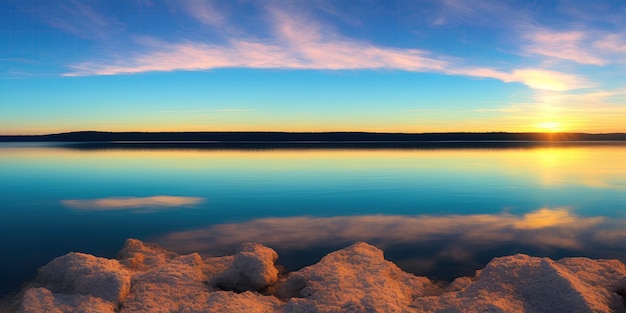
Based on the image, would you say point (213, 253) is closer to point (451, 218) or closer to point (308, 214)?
point (308, 214)

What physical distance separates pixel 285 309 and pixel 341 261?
194cm

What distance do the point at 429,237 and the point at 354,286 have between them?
4.68 meters

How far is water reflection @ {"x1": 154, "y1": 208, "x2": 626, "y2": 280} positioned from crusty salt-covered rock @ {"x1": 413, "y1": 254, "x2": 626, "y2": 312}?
1.68m

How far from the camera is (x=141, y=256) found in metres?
8.51

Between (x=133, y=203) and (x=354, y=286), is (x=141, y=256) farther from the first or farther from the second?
(x=133, y=203)

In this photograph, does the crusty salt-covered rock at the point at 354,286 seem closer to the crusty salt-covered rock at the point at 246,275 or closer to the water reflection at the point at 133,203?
the crusty salt-covered rock at the point at 246,275

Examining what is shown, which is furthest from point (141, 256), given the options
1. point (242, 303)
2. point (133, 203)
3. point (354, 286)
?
point (133, 203)

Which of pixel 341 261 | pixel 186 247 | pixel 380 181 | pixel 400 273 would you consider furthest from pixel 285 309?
pixel 380 181

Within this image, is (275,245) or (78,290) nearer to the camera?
(78,290)

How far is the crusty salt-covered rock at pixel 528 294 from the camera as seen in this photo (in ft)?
18.5

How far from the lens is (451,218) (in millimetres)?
13078

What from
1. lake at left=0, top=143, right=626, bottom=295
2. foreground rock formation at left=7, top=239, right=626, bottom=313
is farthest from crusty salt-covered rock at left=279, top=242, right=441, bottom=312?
lake at left=0, top=143, right=626, bottom=295

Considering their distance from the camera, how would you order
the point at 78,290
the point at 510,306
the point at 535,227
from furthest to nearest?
the point at 535,227 < the point at 78,290 < the point at 510,306

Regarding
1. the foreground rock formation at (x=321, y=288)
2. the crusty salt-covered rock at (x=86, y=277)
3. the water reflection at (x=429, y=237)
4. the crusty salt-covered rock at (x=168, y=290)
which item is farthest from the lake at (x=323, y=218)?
the crusty salt-covered rock at (x=168, y=290)
